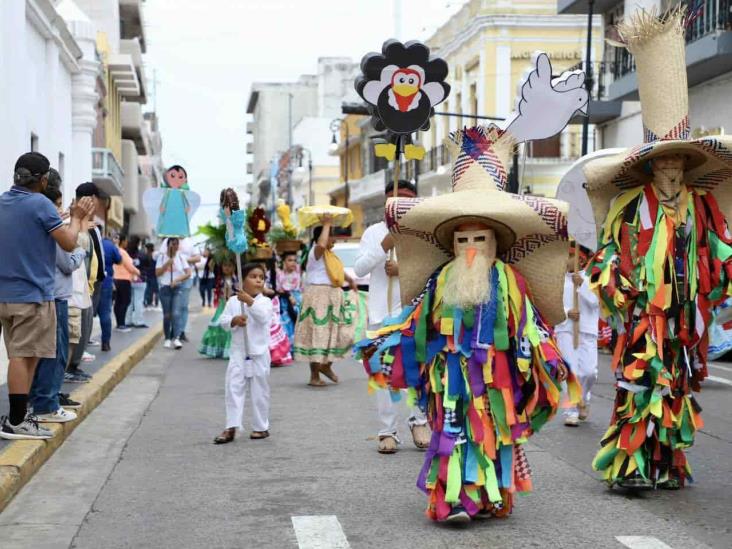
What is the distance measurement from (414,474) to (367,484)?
17.8 inches

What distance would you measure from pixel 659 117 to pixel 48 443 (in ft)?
14.4

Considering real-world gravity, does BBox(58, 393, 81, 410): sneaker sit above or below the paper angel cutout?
below

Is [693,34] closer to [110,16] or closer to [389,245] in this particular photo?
[389,245]

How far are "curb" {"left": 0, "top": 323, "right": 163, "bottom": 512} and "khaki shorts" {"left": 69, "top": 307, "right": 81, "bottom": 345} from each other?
1.51 ft

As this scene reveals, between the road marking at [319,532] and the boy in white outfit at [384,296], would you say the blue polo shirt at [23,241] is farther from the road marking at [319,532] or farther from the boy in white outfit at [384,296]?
the road marking at [319,532]

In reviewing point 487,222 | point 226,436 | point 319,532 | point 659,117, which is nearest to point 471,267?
point 487,222

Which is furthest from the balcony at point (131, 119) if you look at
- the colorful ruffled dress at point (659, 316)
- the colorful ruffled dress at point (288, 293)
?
the colorful ruffled dress at point (659, 316)

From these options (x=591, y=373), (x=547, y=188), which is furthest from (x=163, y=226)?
(x=547, y=188)

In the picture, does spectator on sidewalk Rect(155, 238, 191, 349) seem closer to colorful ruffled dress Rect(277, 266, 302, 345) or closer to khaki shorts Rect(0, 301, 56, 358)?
colorful ruffled dress Rect(277, 266, 302, 345)

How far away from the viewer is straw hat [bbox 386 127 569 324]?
631cm

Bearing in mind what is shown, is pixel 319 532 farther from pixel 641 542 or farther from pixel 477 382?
pixel 641 542

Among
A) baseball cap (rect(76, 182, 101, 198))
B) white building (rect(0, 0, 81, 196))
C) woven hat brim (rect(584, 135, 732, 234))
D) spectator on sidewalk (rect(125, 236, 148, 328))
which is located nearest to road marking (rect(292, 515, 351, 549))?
woven hat brim (rect(584, 135, 732, 234))

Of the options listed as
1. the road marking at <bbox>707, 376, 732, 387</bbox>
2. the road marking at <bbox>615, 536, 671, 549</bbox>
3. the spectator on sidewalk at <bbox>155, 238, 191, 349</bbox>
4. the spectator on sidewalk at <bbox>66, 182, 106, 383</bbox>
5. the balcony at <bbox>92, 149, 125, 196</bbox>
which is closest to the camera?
the road marking at <bbox>615, 536, 671, 549</bbox>

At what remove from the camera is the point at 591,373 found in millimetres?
10141
